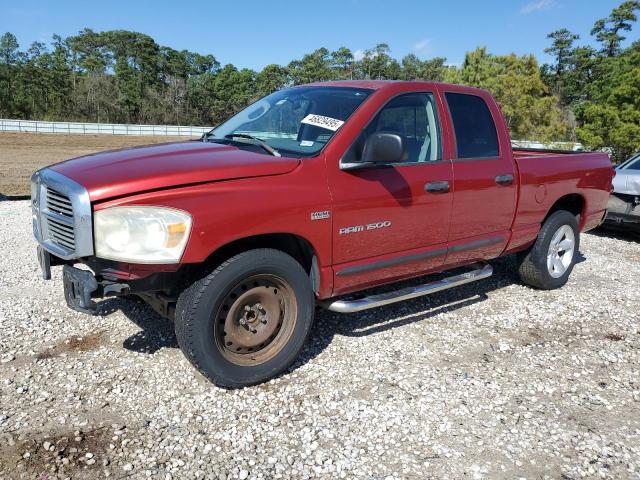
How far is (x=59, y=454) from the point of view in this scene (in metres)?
2.79

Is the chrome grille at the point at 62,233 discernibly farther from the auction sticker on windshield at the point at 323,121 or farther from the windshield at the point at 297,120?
the auction sticker on windshield at the point at 323,121

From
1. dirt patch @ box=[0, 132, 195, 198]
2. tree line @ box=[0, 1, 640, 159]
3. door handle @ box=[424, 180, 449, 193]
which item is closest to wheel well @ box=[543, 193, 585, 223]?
door handle @ box=[424, 180, 449, 193]

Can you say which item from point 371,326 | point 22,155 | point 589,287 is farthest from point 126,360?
point 22,155

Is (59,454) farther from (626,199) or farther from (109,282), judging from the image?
(626,199)

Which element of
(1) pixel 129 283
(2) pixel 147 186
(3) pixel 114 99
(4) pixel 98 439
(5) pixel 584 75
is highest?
(5) pixel 584 75

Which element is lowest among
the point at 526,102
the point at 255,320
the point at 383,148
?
the point at 255,320

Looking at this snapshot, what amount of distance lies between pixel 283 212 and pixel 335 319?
1.73 metres

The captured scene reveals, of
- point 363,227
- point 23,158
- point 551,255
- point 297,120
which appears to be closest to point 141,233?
point 363,227

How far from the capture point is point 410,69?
74750mm

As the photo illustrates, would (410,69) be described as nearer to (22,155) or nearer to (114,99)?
(114,99)

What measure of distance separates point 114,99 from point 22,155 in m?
45.3

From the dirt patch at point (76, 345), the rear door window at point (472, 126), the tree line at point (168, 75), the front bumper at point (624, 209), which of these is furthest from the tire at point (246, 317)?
the tree line at point (168, 75)

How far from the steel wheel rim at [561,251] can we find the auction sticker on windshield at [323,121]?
3.08 meters

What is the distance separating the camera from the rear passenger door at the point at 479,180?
443 centimetres
